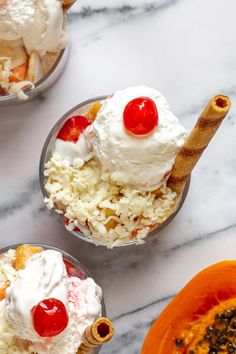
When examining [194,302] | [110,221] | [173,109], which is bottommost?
[194,302]

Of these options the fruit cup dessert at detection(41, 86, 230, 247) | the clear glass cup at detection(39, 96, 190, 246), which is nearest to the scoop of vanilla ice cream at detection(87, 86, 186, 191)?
the fruit cup dessert at detection(41, 86, 230, 247)

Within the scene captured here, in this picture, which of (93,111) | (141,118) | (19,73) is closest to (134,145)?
(141,118)

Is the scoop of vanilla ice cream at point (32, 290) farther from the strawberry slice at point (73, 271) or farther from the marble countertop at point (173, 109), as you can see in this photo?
the marble countertop at point (173, 109)

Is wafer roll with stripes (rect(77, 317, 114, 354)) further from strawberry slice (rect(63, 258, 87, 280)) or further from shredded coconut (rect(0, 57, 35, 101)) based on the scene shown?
→ shredded coconut (rect(0, 57, 35, 101))

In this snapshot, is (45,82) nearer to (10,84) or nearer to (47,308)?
(10,84)

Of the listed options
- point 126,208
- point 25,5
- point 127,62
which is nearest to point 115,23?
point 127,62

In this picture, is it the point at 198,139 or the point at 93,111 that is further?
the point at 93,111

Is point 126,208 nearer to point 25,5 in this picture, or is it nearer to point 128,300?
point 128,300
